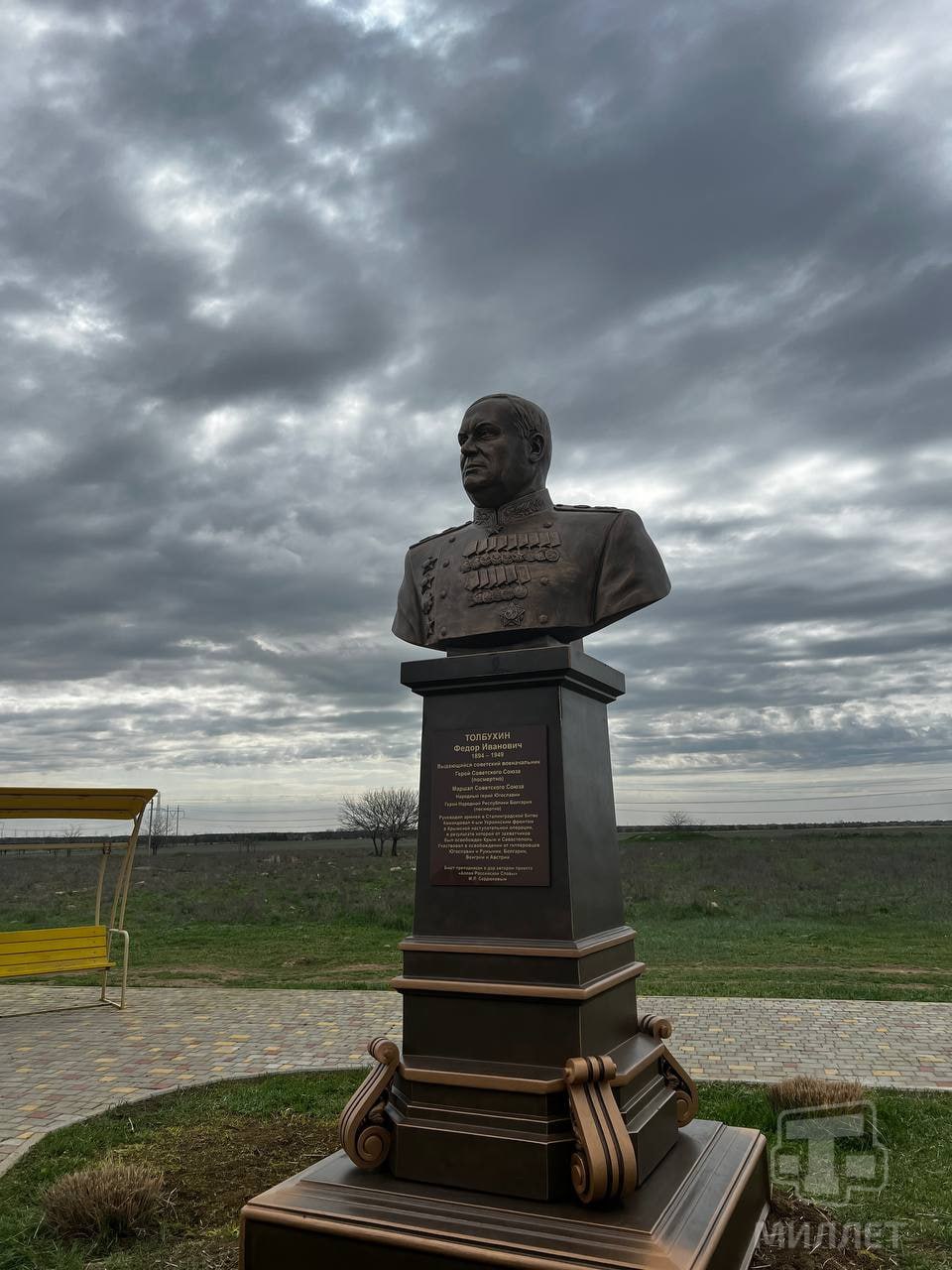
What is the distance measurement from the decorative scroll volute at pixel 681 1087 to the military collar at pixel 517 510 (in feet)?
9.79

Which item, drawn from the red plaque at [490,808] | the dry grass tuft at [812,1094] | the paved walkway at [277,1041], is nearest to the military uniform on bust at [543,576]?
the red plaque at [490,808]

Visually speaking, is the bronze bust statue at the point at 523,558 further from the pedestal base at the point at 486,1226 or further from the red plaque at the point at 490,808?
the pedestal base at the point at 486,1226

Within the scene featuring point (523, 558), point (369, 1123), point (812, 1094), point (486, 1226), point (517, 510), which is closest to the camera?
point (486, 1226)

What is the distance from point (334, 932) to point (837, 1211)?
1245cm

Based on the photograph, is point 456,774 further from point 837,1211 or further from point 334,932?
point 334,932

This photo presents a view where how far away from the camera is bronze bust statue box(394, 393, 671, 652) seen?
5004 mm

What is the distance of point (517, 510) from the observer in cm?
539

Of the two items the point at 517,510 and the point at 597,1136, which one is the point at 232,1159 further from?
the point at 517,510

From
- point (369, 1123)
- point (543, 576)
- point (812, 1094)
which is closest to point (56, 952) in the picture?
point (369, 1123)

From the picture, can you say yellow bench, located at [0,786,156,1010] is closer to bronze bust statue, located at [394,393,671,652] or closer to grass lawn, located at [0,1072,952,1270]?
grass lawn, located at [0,1072,952,1270]

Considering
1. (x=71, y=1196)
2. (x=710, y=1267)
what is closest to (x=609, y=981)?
(x=710, y=1267)

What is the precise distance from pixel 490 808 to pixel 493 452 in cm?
198

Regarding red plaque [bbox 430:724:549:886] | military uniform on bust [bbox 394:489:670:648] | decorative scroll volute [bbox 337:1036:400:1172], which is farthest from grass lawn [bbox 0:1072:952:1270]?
military uniform on bust [bbox 394:489:670:648]

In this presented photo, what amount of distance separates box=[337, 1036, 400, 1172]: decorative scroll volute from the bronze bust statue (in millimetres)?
2198
